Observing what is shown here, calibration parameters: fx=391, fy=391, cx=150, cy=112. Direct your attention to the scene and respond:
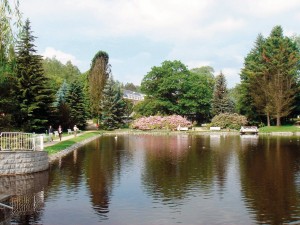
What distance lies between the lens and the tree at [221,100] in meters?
76.1

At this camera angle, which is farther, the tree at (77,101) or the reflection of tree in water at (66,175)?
the tree at (77,101)

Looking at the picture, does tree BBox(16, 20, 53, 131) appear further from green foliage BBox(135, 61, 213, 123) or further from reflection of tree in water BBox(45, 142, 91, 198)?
green foliage BBox(135, 61, 213, 123)

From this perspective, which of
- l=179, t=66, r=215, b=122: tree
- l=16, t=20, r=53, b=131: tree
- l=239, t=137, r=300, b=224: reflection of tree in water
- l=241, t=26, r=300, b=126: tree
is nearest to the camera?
l=239, t=137, r=300, b=224: reflection of tree in water

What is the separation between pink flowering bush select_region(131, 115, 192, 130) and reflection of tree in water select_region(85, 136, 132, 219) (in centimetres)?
3894

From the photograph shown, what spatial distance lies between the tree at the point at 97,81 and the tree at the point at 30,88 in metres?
29.5

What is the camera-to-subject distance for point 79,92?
2603 inches

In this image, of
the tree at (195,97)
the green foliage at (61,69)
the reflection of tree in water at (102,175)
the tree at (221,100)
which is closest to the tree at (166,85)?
the tree at (195,97)

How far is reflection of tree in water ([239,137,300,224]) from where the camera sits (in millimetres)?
12468

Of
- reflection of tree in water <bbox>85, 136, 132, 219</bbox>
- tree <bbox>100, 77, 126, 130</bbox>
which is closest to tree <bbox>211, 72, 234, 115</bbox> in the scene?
tree <bbox>100, 77, 126, 130</bbox>

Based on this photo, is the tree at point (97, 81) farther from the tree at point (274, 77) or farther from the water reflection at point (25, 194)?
the water reflection at point (25, 194)

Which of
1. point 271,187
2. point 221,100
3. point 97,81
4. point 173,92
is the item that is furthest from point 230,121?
point 271,187

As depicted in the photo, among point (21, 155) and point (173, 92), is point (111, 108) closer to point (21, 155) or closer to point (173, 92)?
point (173, 92)

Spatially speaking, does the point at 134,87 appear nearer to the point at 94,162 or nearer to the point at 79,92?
the point at 79,92

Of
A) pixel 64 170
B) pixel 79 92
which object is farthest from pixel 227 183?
pixel 79 92
